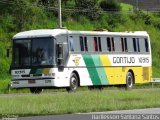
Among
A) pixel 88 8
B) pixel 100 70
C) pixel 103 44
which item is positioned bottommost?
pixel 100 70

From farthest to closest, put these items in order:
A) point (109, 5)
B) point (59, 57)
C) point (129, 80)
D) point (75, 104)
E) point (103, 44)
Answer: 1. point (109, 5)
2. point (129, 80)
3. point (103, 44)
4. point (59, 57)
5. point (75, 104)

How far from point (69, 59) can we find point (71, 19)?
84.1 ft

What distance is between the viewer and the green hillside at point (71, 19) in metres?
49.2

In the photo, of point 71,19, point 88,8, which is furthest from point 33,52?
point 88,8

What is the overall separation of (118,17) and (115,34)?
28.5 metres

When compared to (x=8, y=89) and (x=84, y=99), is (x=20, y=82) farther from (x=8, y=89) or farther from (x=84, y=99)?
(x=84, y=99)

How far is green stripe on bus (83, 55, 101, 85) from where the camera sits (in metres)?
35.8

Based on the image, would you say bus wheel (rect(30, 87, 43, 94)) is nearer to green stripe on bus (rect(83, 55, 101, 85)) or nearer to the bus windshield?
the bus windshield

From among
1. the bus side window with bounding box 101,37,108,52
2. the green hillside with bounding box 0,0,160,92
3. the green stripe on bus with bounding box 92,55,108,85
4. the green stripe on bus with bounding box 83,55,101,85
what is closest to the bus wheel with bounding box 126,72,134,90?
the green stripe on bus with bounding box 92,55,108,85

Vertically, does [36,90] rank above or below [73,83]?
below

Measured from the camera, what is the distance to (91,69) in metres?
36.2

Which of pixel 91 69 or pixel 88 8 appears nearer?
pixel 91 69

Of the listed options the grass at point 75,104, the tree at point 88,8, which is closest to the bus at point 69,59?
the grass at point 75,104

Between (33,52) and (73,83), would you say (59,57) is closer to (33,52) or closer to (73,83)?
(33,52)
